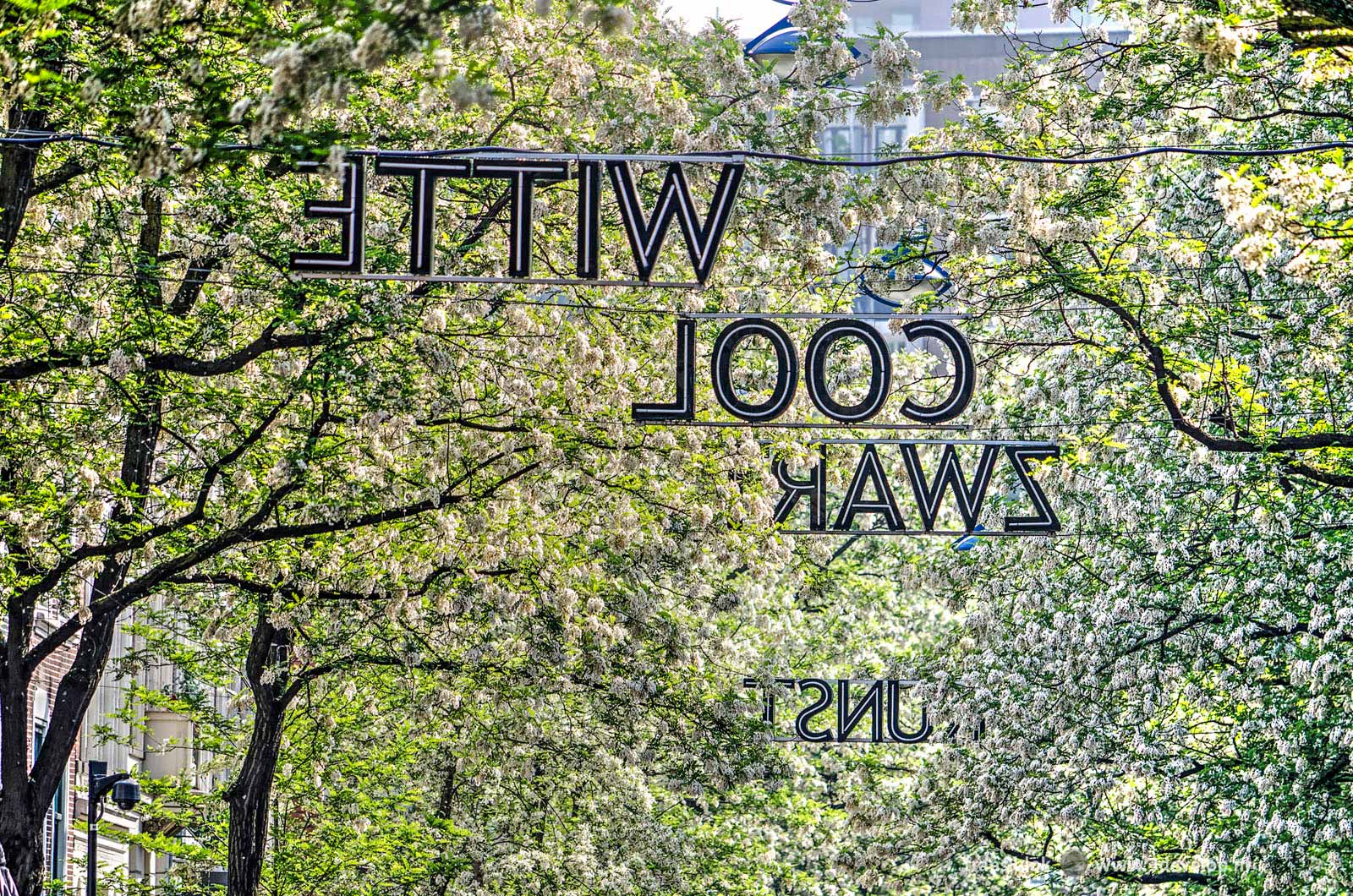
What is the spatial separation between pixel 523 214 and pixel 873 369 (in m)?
4.47

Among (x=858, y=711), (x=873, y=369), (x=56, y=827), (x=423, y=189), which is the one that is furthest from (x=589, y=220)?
(x=56, y=827)

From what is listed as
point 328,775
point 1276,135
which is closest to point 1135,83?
point 1276,135

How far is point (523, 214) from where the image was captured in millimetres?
12242

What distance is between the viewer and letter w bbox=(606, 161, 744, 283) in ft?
39.5

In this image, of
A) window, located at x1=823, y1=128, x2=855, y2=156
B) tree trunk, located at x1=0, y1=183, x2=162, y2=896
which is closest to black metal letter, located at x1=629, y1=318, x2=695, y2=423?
tree trunk, located at x1=0, y1=183, x2=162, y2=896

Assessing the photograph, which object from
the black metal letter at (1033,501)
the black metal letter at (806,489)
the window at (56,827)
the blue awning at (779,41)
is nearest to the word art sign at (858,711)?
the black metal letter at (806,489)

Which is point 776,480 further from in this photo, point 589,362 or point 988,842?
point 988,842

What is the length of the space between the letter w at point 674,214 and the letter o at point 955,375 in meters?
3.56

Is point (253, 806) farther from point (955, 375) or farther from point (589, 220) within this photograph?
point (589, 220)

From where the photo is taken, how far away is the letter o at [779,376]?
15711 mm

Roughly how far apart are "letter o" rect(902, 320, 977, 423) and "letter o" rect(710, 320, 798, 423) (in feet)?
2.92

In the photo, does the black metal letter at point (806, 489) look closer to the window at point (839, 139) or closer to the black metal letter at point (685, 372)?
the black metal letter at point (685, 372)

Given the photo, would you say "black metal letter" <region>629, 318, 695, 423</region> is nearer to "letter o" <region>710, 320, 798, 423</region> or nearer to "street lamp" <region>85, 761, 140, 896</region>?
"letter o" <region>710, 320, 798, 423</region>

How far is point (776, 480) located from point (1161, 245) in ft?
14.6
